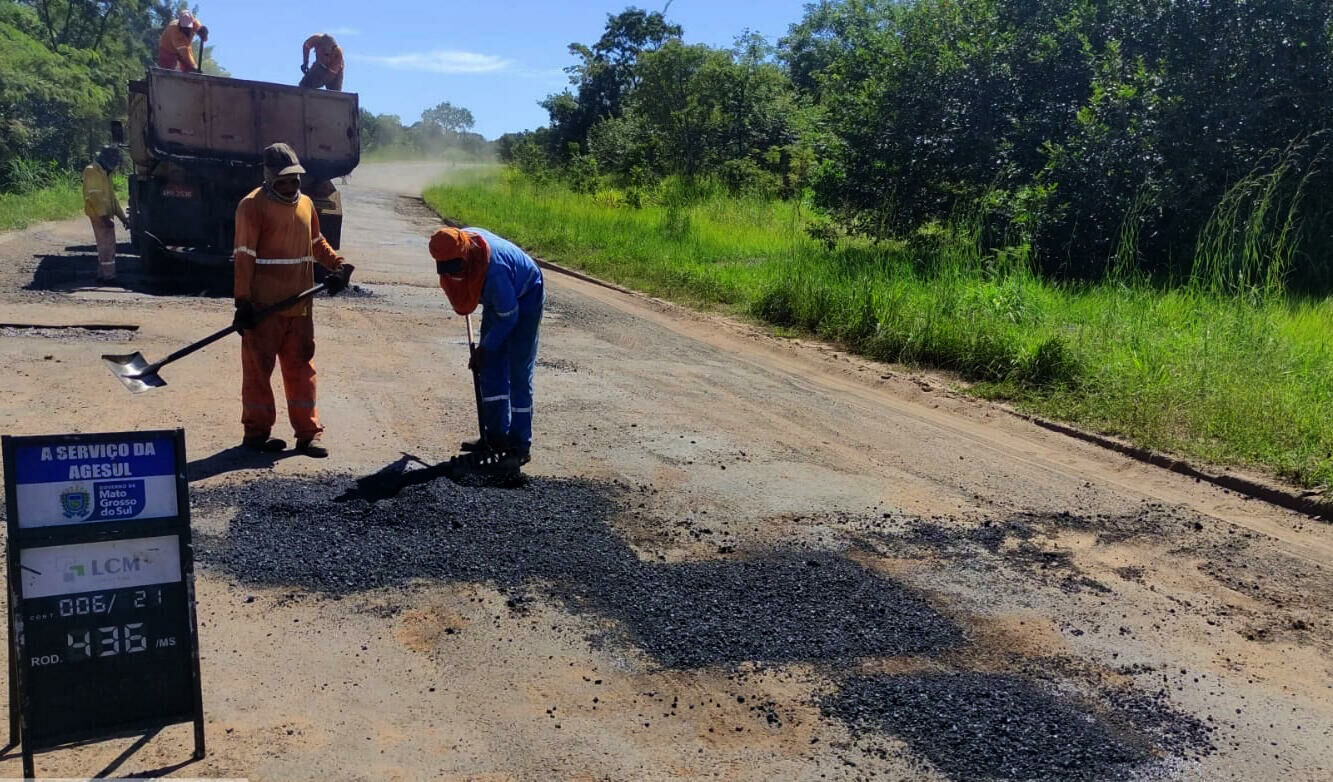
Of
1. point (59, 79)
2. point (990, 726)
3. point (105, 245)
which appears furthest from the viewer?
point (59, 79)

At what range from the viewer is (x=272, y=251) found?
6090 millimetres

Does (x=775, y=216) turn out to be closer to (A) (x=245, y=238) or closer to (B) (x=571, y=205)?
(B) (x=571, y=205)

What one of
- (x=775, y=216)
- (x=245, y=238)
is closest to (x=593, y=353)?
(x=245, y=238)

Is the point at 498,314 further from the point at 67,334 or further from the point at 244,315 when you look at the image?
the point at 67,334

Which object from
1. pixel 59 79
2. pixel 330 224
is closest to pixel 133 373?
pixel 330 224

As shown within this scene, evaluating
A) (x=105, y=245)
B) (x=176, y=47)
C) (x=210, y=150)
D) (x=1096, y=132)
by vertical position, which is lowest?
(x=105, y=245)

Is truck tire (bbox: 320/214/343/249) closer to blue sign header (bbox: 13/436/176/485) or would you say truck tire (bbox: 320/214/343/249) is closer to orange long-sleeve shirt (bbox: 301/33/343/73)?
orange long-sleeve shirt (bbox: 301/33/343/73)

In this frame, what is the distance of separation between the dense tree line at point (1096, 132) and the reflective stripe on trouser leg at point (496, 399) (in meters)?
6.24

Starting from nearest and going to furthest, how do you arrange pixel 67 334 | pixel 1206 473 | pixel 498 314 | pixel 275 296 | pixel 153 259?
pixel 498 314, pixel 275 296, pixel 1206 473, pixel 67 334, pixel 153 259

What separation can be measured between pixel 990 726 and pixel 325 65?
40.6 feet

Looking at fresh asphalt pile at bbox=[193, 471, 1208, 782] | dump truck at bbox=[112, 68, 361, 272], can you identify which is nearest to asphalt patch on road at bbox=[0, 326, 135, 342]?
dump truck at bbox=[112, 68, 361, 272]

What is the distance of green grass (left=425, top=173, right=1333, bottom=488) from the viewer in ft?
23.9

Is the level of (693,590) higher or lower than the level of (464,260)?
lower

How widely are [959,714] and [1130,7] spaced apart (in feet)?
42.1
